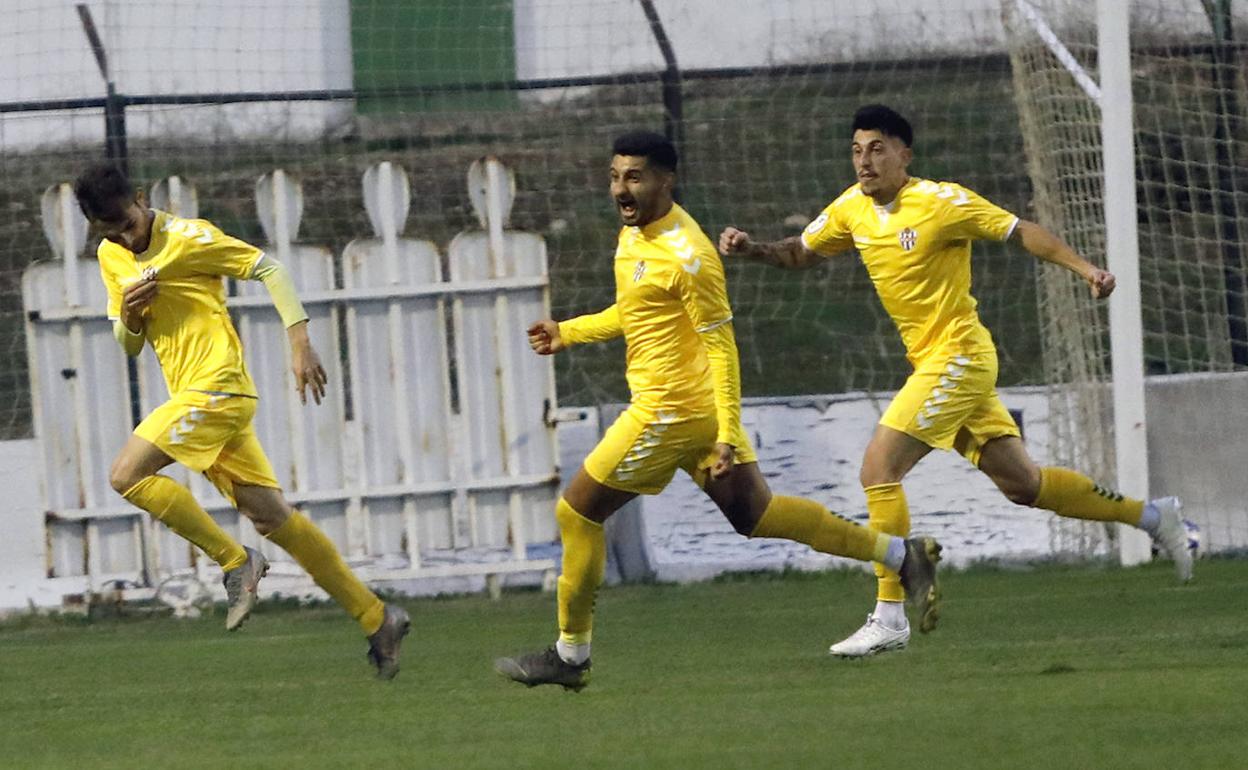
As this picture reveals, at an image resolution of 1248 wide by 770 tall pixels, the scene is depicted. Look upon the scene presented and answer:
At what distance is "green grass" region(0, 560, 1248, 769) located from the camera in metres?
6.12

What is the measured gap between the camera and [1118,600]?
1020 centimetres

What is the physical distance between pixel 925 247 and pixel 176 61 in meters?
5.99

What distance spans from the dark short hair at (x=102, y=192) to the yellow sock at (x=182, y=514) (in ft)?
3.45

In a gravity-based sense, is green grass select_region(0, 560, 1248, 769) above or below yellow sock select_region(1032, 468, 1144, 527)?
below

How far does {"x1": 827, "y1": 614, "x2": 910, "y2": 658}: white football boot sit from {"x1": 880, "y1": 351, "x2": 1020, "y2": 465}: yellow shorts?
763 mm

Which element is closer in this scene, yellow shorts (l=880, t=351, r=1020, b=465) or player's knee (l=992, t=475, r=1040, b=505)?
yellow shorts (l=880, t=351, r=1020, b=465)

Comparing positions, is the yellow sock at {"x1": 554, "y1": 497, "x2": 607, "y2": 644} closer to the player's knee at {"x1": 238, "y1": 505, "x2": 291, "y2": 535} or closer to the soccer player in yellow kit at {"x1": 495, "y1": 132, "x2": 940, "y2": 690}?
the soccer player in yellow kit at {"x1": 495, "y1": 132, "x2": 940, "y2": 690}

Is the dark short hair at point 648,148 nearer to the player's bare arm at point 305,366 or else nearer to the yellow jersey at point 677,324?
the yellow jersey at point 677,324

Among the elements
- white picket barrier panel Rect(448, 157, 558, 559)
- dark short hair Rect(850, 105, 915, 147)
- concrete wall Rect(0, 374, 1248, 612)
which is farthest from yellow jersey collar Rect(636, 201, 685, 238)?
concrete wall Rect(0, 374, 1248, 612)

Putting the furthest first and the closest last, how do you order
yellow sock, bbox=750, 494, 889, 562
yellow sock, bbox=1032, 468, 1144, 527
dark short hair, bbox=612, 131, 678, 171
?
yellow sock, bbox=1032, 468, 1144, 527 < yellow sock, bbox=750, 494, 889, 562 < dark short hair, bbox=612, 131, 678, 171

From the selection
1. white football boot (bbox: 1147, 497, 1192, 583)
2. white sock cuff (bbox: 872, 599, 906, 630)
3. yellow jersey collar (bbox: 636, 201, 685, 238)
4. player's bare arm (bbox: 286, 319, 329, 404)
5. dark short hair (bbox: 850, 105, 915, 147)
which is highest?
dark short hair (bbox: 850, 105, 915, 147)

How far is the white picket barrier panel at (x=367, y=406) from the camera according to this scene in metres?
11.9

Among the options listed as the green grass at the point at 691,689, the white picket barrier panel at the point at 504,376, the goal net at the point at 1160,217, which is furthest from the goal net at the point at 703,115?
the green grass at the point at 691,689

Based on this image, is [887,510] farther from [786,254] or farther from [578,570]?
[578,570]
